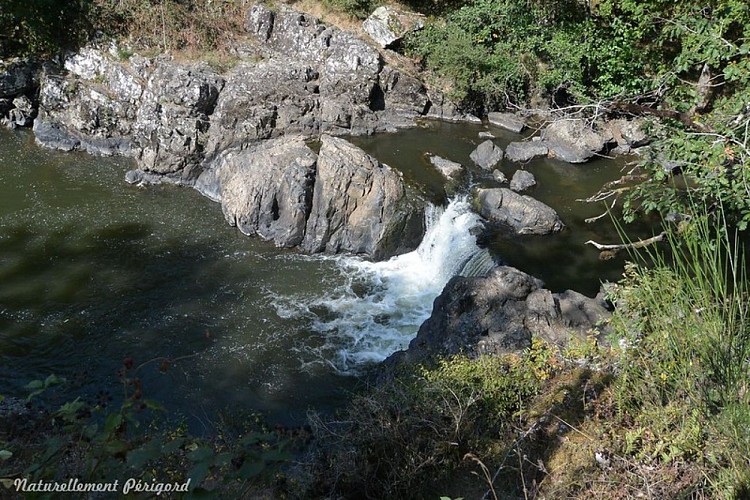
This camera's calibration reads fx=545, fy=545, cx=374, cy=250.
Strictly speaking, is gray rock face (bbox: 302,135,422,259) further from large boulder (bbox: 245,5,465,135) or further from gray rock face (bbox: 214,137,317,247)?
large boulder (bbox: 245,5,465,135)

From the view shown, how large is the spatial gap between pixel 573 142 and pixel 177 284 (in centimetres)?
1274

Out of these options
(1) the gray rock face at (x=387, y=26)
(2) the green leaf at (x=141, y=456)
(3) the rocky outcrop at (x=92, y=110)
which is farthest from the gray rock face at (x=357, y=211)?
(2) the green leaf at (x=141, y=456)

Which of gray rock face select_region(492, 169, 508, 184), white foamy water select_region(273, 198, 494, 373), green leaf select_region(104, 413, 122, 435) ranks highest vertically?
green leaf select_region(104, 413, 122, 435)

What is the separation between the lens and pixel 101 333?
10539 mm

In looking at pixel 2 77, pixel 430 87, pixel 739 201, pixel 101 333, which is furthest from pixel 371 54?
pixel 739 201

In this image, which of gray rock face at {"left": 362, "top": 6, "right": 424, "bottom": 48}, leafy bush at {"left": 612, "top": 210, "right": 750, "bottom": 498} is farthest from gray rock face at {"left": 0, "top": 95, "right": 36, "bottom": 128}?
leafy bush at {"left": 612, "top": 210, "right": 750, "bottom": 498}

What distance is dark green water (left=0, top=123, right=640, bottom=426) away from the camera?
9.64 m

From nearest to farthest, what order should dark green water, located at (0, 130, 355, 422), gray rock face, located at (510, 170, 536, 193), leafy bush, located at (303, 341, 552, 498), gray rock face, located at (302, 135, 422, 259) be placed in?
1. leafy bush, located at (303, 341, 552, 498)
2. dark green water, located at (0, 130, 355, 422)
3. gray rock face, located at (302, 135, 422, 259)
4. gray rock face, located at (510, 170, 536, 193)

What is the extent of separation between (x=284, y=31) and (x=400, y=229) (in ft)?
38.2

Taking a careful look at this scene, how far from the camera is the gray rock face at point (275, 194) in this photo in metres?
13.4

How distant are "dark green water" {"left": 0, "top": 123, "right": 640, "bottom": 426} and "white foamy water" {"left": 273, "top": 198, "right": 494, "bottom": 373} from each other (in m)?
0.11

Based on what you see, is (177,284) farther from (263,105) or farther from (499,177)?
(499,177)

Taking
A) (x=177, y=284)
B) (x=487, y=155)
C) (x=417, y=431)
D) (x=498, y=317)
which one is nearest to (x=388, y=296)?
(x=498, y=317)

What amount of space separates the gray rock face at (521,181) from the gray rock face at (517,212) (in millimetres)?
1232
